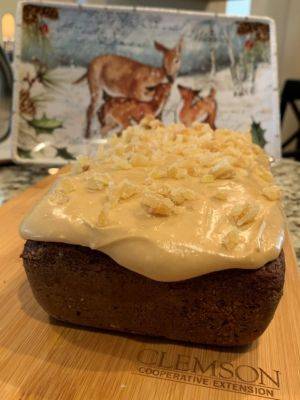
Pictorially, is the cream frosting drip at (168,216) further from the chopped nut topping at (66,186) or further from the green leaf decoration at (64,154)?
the green leaf decoration at (64,154)

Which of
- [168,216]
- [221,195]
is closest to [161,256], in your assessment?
[168,216]

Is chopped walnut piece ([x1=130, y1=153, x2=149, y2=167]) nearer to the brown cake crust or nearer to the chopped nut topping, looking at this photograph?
the chopped nut topping

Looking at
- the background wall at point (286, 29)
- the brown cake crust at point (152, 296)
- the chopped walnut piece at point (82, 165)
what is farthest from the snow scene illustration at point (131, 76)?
the background wall at point (286, 29)

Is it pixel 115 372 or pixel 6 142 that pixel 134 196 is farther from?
pixel 6 142

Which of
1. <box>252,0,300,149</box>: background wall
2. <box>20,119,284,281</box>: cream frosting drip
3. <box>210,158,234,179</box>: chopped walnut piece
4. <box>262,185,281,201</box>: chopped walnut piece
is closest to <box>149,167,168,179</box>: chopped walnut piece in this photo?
<box>20,119,284,281</box>: cream frosting drip

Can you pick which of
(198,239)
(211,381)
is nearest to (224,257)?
(198,239)

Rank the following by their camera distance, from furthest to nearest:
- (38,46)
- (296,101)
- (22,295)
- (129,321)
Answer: (296,101)
(38,46)
(22,295)
(129,321)

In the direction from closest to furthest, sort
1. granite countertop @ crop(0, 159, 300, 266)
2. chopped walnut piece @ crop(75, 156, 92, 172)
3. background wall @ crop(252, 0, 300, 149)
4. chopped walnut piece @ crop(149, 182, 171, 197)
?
chopped walnut piece @ crop(149, 182, 171, 197), chopped walnut piece @ crop(75, 156, 92, 172), granite countertop @ crop(0, 159, 300, 266), background wall @ crop(252, 0, 300, 149)
